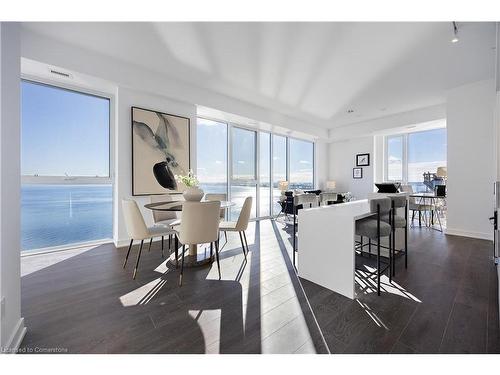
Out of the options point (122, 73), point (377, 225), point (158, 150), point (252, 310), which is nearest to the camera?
point (252, 310)

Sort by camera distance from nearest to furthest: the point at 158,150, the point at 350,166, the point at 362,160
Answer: the point at 158,150 < the point at 362,160 < the point at 350,166

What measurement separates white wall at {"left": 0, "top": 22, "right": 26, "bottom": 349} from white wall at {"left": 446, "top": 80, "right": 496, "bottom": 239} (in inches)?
244

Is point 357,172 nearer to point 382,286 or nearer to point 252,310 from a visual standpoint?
point 382,286

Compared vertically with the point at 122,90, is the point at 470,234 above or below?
below

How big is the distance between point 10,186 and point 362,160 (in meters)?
8.02

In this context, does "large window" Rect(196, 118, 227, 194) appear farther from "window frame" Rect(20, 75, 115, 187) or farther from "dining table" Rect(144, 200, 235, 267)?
"dining table" Rect(144, 200, 235, 267)

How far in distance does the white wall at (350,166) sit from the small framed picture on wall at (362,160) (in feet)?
0.33

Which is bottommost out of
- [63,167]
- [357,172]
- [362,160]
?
[63,167]

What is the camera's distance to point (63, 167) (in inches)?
133

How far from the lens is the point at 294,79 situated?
3805mm

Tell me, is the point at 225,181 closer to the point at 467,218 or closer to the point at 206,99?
the point at 206,99

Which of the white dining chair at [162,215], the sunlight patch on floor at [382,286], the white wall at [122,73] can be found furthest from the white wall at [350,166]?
the white dining chair at [162,215]

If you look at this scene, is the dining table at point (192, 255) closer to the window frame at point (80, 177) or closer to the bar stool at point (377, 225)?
the window frame at point (80, 177)

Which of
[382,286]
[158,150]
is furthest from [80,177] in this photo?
[382,286]
